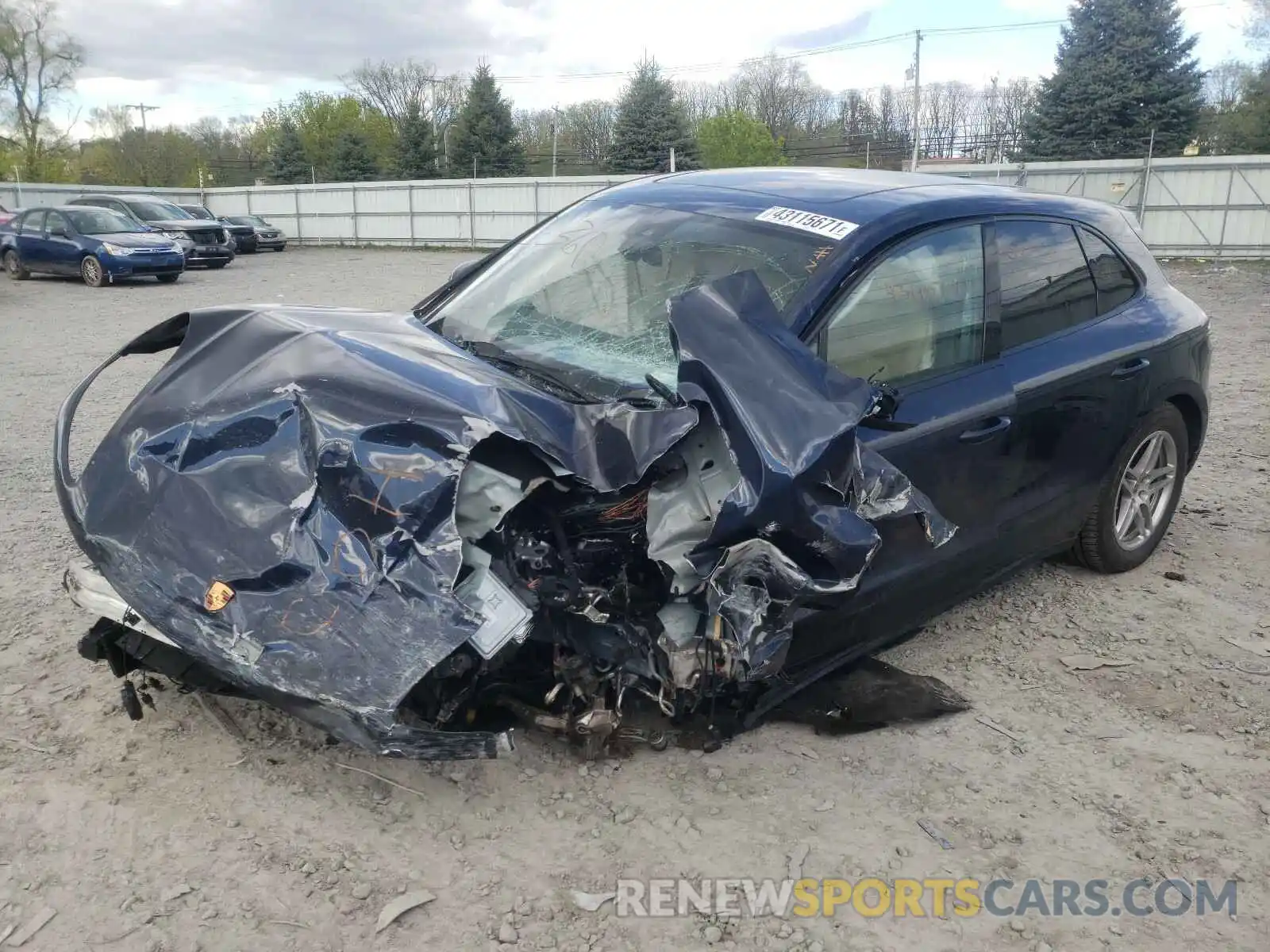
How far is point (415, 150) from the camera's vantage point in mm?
44625

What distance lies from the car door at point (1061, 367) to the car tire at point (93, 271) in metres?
17.9

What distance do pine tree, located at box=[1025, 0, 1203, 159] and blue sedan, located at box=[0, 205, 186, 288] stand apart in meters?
26.3

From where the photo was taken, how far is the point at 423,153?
146ft

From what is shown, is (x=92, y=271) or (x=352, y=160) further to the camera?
(x=352, y=160)

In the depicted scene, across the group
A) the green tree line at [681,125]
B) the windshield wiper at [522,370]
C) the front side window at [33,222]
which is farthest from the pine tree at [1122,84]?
the windshield wiper at [522,370]

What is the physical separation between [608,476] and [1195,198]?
24473 millimetres

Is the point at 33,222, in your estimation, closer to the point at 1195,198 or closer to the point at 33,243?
the point at 33,243

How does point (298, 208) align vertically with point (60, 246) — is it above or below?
above

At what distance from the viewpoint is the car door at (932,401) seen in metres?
3.12

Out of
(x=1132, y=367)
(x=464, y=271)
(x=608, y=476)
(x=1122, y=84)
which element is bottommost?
(x=608, y=476)

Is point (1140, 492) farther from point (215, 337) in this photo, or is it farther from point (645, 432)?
point (215, 337)

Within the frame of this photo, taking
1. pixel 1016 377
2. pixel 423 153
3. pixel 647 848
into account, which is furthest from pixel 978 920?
pixel 423 153

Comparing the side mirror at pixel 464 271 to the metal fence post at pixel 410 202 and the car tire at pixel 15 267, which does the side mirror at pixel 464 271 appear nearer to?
the car tire at pixel 15 267

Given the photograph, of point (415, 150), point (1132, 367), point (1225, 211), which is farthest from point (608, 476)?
point (415, 150)
